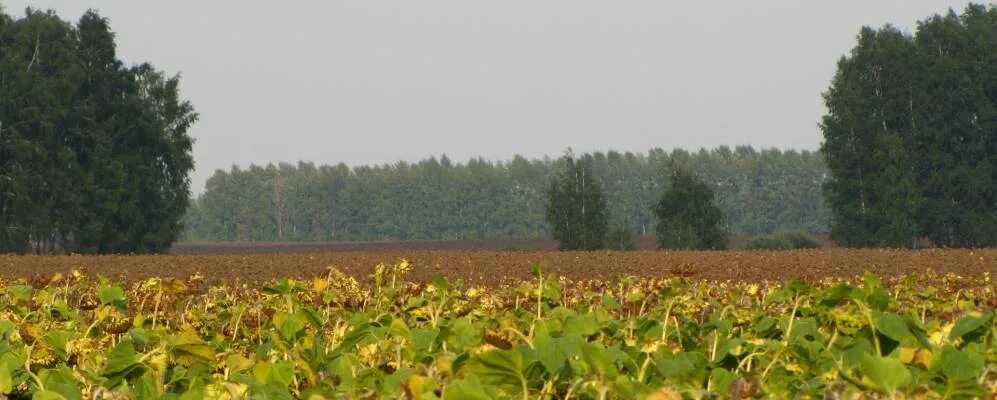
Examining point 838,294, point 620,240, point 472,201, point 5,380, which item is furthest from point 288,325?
point 472,201

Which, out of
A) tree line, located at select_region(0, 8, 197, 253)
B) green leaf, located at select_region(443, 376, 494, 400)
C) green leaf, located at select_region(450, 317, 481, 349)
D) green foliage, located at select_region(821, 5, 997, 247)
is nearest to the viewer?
green leaf, located at select_region(443, 376, 494, 400)

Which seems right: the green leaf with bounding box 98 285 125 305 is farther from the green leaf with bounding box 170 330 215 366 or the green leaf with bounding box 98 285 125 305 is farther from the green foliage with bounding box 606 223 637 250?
the green foliage with bounding box 606 223 637 250

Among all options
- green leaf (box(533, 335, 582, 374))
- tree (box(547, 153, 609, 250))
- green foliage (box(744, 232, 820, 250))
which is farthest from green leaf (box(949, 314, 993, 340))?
green foliage (box(744, 232, 820, 250))

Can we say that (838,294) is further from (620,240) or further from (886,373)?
(620,240)

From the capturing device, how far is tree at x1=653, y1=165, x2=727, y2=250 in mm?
45156

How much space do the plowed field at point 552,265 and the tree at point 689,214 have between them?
13553mm

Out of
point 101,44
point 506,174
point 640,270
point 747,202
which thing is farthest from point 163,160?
point 506,174

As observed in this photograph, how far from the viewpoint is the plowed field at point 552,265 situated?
905 inches

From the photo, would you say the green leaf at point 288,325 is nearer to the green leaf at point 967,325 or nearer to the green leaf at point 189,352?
the green leaf at point 189,352

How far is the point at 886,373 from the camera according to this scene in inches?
89.9

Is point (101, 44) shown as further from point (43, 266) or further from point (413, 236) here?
point (413, 236)

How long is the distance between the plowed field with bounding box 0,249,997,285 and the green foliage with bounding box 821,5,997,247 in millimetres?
20884

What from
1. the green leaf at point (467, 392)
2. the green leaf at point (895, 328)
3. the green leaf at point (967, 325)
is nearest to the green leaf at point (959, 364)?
the green leaf at point (895, 328)

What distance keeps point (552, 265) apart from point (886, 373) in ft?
79.9
